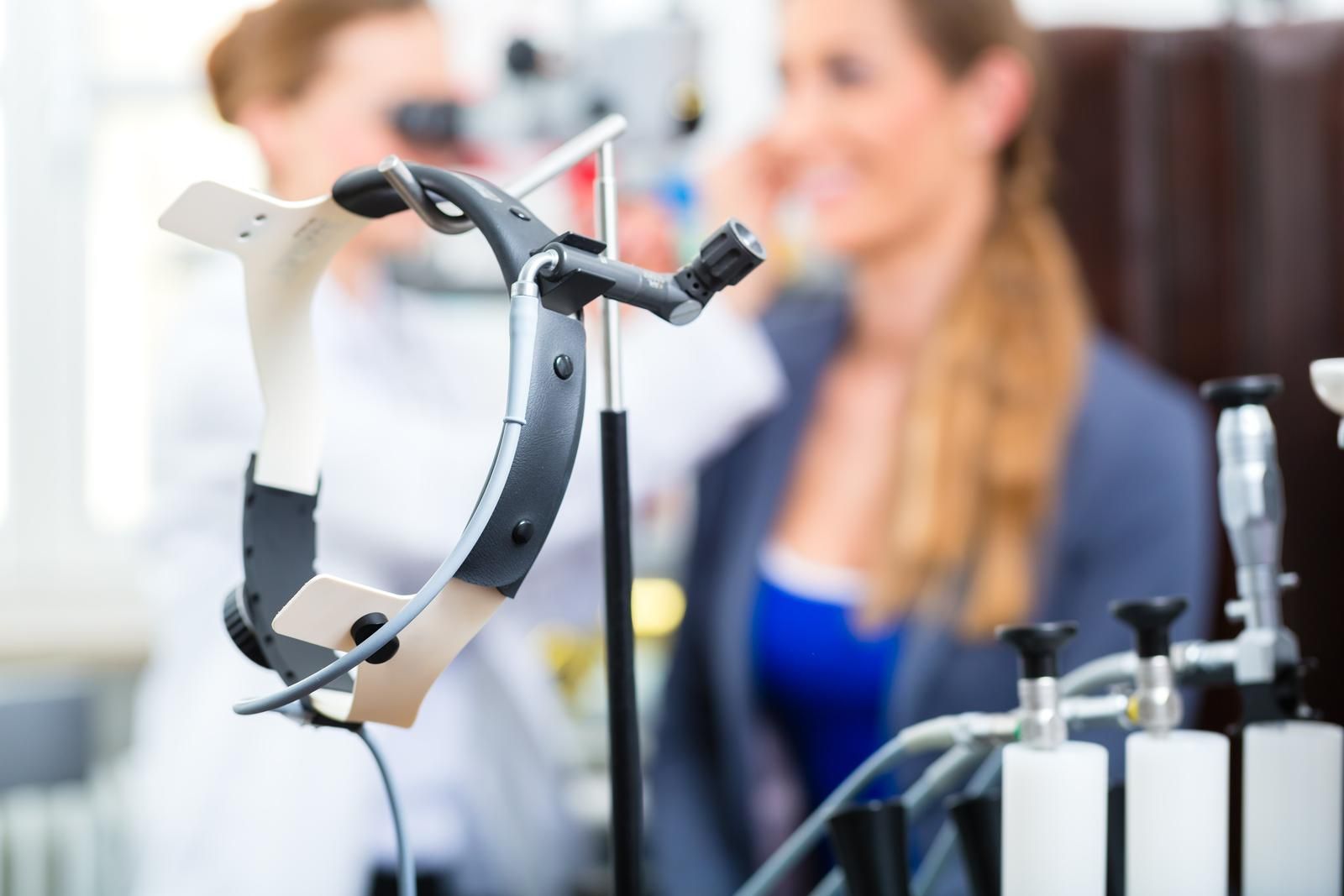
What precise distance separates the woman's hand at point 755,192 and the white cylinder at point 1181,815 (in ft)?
3.44

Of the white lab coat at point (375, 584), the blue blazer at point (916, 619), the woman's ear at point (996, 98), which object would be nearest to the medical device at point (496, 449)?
the white lab coat at point (375, 584)

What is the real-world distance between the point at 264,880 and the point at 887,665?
1.94 ft

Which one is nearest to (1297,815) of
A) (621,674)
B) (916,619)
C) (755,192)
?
(621,674)

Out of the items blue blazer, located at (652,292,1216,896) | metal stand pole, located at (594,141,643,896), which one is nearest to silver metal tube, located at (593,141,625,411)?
metal stand pole, located at (594,141,643,896)

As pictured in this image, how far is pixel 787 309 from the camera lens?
55.1 inches

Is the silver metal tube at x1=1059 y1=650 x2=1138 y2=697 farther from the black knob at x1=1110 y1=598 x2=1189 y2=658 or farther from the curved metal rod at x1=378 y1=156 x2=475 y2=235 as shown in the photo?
the curved metal rod at x1=378 y1=156 x2=475 y2=235

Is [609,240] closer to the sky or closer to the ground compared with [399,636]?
closer to the sky

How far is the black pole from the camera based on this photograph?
0.41 meters

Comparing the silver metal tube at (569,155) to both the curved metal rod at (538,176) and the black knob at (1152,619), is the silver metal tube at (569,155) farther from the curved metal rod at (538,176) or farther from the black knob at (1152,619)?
the black knob at (1152,619)

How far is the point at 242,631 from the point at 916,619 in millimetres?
916

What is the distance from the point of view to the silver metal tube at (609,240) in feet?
1.37

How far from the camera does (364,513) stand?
1.10 meters

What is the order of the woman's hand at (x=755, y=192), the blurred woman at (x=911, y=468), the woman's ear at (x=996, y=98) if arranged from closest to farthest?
the blurred woman at (x=911, y=468) → the woman's ear at (x=996, y=98) → the woman's hand at (x=755, y=192)

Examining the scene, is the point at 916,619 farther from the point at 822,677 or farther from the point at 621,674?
the point at 621,674
